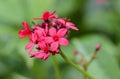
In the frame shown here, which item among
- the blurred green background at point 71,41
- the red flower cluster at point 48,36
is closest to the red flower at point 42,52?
the red flower cluster at point 48,36

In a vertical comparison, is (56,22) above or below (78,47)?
above

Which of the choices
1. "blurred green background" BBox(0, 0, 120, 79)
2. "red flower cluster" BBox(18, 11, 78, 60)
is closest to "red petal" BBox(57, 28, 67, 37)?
"red flower cluster" BBox(18, 11, 78, 60)

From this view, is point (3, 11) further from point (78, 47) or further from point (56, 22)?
point (56, 22)

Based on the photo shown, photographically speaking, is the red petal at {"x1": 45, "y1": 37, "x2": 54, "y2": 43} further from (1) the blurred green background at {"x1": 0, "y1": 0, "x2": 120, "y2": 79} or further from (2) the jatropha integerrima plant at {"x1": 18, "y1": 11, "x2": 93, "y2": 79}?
(1) the blurred green background at {"x1": 0, "y1": 0, "x2": 120, "y2": 79}

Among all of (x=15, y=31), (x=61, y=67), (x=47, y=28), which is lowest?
(x=61, y=67)

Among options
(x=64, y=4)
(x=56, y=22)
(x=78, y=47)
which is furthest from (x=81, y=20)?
(x=56, y=22)

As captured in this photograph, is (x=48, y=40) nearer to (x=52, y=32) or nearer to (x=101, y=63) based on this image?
(x=52, y=32)

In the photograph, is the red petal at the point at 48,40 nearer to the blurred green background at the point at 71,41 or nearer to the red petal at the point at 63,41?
the red petal at the point at 63,41
